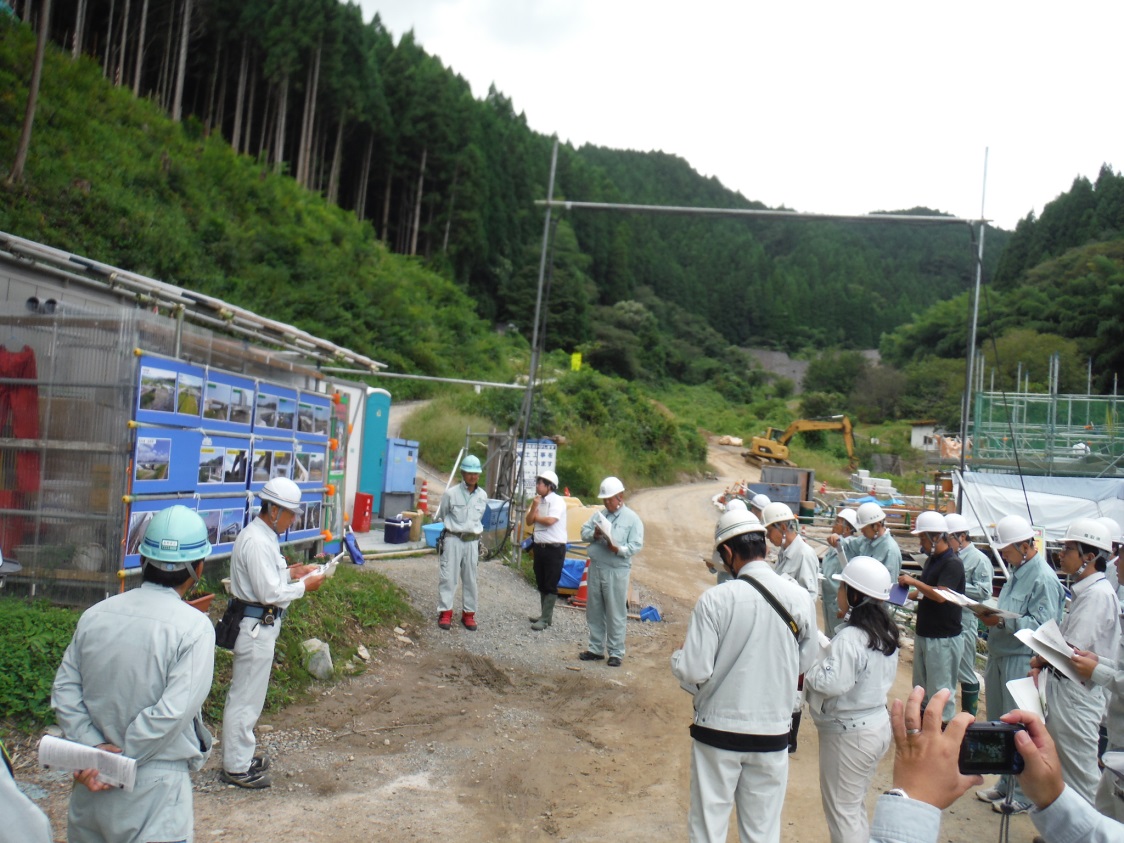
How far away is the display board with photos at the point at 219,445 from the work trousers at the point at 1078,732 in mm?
6331

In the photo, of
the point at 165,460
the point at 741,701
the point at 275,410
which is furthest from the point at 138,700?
the point at 275,410

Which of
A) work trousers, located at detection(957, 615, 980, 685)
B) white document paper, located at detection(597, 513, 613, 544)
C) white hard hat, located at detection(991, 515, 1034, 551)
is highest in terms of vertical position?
white hard hat, located at detection(991, 515, 1034, 551)

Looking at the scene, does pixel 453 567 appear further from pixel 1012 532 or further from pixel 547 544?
pixel 1012 532

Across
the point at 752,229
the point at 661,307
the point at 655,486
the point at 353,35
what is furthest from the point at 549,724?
the point at 752,229

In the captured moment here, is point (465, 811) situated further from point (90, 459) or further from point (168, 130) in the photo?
point (168, 130)

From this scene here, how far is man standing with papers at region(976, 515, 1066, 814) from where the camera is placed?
19.0 feet

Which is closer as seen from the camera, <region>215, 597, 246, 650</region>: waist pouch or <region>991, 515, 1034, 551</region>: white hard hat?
<region>215, 597, 246, 650</region>: waist pouch

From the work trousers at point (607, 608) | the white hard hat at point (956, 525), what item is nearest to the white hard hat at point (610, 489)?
the work trousers at point (607, 608)

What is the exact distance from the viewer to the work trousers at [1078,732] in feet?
15.3

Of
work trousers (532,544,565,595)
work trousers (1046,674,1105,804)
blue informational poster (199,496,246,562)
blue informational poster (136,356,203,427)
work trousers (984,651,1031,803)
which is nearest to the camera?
work trousers (1046,674,1105,804)

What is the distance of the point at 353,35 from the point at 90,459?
135 feet

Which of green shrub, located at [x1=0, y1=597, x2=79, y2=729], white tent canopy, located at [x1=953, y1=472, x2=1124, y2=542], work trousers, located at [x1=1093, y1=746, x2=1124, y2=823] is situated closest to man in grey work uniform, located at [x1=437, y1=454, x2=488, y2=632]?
green shrub, located at [x1=0, y1=597, x2=79, y2=729]

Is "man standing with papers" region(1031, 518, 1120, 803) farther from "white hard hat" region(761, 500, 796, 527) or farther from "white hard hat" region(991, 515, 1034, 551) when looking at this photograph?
"white hard hat" region(761, 500, 796, 527)

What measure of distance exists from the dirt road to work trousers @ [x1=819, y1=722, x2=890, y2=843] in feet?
3.07
